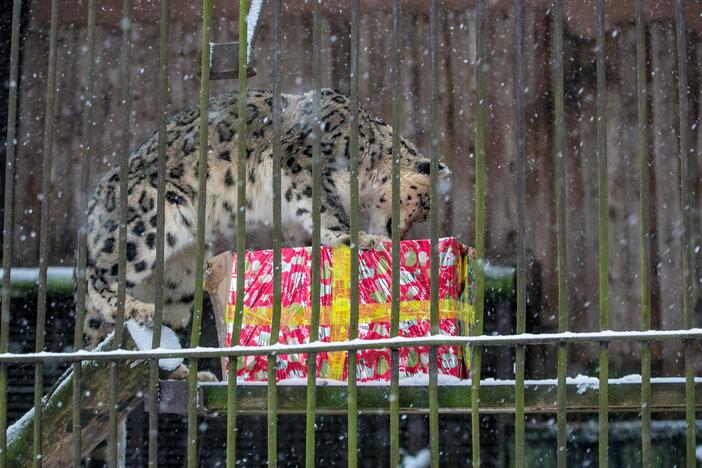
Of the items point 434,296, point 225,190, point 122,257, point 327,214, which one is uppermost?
point 225,190

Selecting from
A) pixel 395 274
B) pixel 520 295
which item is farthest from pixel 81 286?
pixel 520 295

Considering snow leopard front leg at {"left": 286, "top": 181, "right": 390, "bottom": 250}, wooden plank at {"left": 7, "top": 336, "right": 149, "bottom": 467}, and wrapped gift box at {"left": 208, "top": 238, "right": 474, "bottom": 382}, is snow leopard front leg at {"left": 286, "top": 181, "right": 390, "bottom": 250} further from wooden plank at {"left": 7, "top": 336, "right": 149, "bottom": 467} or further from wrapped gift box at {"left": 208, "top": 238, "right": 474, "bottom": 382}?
wooden plank at {"left": 7, "top": 336, "right": 149, "bottom": 467}

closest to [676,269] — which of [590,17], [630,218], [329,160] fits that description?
[630,218]

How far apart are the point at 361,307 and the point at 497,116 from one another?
276 cm

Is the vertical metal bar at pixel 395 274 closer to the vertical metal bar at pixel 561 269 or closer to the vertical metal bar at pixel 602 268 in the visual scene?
the vertical metal bar at pixel 561 269

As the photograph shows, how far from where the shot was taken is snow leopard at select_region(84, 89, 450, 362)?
496 centimetres

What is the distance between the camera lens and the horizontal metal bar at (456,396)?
3525 mm

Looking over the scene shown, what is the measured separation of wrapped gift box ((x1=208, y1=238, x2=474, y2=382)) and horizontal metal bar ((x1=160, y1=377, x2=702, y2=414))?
0.27 m

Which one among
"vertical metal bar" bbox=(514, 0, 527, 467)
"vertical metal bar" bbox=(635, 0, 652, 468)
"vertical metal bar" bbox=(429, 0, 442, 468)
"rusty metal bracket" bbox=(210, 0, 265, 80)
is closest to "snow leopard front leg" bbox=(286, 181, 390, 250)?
Answer: "rusty metal bracket" bbox=(210, 0, 265, 80)

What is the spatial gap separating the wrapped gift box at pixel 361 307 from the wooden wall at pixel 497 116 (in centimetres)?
217

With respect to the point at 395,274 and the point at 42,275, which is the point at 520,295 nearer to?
the point at 395,274

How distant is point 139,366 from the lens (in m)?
3.88

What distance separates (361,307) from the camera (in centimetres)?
389

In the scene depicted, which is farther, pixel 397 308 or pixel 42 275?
pixel 42 275
